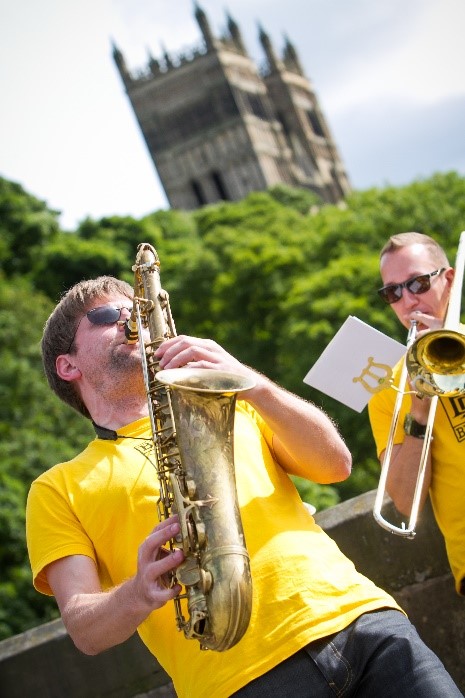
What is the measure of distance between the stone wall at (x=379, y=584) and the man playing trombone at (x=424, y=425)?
3.04 ft

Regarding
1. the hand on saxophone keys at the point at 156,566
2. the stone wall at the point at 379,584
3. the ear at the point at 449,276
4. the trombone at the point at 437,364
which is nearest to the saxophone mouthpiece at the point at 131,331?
the hand on saxophone keys at the point at 156,566

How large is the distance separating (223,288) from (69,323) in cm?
3958

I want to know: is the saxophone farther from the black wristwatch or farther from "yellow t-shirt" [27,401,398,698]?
the black wristwatch

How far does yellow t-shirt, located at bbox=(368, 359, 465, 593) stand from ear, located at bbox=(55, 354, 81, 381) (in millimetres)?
1430

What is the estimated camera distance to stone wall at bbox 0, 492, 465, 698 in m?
5.15

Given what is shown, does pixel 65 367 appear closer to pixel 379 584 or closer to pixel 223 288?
pixel 379 584

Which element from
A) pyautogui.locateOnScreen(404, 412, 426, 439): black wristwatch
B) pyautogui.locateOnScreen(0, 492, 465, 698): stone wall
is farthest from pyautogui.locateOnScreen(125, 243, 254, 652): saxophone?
pyautogui.locateOnScreen(0, 492, 465, 698): stone wall

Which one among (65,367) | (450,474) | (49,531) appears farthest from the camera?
(450,474)

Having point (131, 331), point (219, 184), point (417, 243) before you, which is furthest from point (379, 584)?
point (219, 184)

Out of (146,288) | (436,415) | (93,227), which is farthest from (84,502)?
(93,227)

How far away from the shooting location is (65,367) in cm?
400

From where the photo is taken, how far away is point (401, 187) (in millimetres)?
39906

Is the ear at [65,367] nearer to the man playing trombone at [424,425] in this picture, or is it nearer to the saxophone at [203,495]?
the saxophone at [203,495]

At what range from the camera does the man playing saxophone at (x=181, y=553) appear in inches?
122
